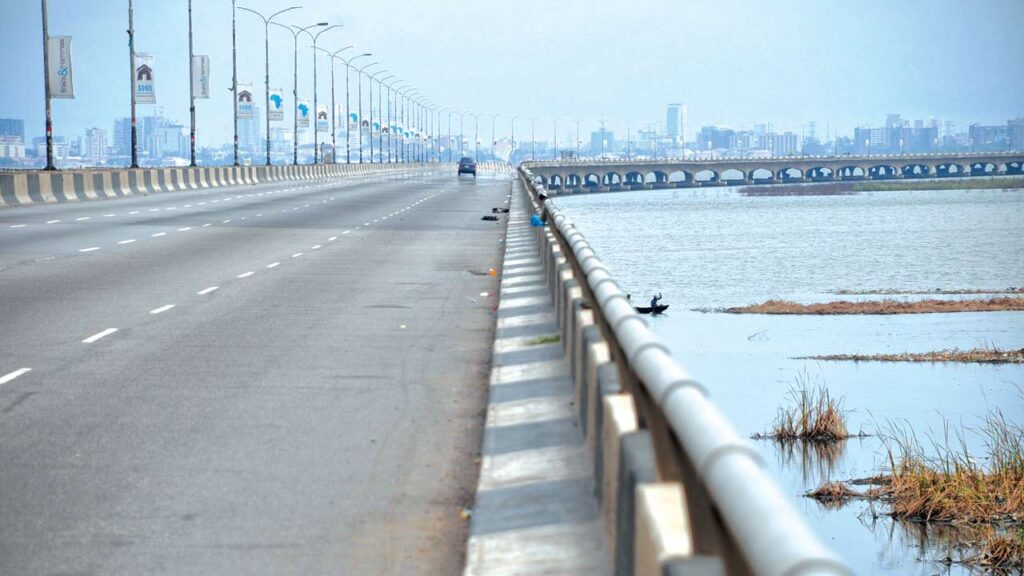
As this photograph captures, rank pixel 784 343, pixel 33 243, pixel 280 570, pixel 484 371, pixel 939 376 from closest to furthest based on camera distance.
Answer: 1. pixel 280 570
2. pixel 484 371
3. pixel 33 243
4. pixel 939 376
5. pixel 784 343

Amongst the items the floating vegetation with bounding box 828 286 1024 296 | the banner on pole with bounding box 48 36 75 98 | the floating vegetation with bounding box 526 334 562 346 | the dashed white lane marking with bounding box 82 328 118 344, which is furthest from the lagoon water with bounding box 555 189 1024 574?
the banner on pole with bounding box 48 36 75 98

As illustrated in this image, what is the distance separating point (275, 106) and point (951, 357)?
242 ft

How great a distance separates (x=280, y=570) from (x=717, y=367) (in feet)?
124

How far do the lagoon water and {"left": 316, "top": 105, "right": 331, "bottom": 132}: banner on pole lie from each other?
31407mm

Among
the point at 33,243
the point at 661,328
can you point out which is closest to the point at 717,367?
the point at 661,328

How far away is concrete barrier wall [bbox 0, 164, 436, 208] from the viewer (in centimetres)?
4797

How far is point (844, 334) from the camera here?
52.9m

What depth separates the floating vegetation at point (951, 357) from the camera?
149 feet

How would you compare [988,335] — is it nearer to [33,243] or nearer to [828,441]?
[828,441]

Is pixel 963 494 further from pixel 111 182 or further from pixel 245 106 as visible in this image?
pixel 245 106

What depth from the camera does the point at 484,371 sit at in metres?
13.6

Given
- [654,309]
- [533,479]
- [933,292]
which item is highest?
[533,479]

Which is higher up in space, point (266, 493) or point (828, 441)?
point (266, 493)

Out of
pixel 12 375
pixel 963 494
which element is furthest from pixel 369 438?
pixel 963 494
